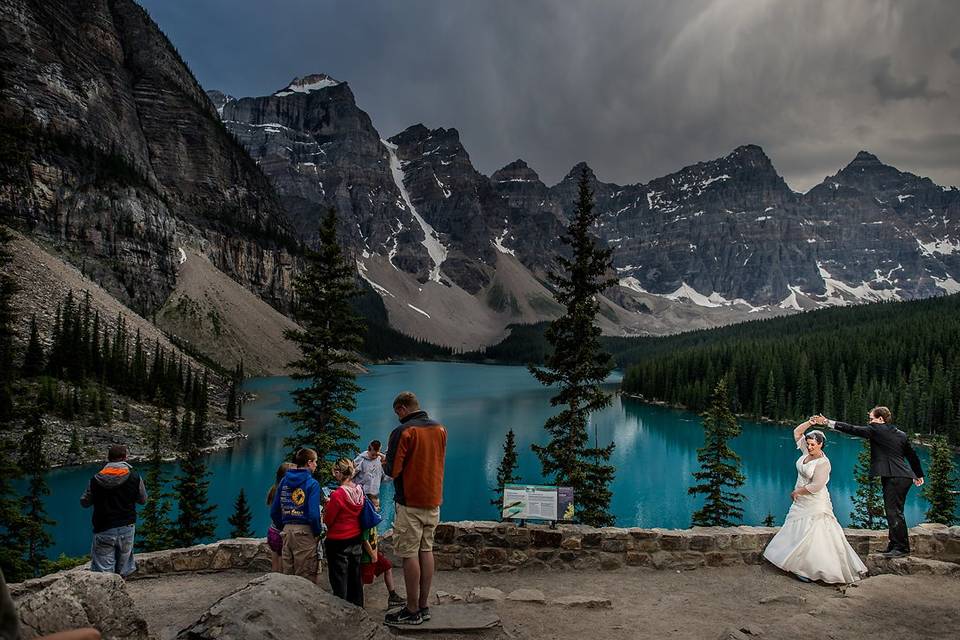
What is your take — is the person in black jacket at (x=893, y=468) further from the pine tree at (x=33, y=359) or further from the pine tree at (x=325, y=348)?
the pine tree at (x=33, y=359)

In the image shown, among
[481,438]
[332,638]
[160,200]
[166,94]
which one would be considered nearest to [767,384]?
[481,438]

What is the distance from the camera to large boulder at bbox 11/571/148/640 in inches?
188

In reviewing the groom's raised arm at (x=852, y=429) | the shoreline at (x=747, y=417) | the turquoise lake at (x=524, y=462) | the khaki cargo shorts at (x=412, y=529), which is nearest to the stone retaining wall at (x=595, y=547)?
the groom's raised arm at (x=852, y=429)

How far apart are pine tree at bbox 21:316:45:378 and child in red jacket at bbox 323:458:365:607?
64546mm

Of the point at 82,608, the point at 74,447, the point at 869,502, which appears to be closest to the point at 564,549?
the point at 82,608

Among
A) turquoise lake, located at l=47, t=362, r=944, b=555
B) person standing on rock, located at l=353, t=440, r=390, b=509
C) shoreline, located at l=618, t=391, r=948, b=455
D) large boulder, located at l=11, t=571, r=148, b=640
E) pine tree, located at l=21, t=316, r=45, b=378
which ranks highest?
pine tree, located at l=21, t=316, r=45, b=378

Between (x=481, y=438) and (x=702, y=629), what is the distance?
59.3 meters

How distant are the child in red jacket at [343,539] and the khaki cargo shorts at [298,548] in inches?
26.3

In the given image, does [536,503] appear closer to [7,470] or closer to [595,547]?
[595,547]

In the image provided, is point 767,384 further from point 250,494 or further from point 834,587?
point 834,587

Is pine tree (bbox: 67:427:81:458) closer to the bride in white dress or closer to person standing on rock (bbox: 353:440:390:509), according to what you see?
person standing on rock (bbox: 353:440:390:509)

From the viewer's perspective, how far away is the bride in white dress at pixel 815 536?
9.92 m

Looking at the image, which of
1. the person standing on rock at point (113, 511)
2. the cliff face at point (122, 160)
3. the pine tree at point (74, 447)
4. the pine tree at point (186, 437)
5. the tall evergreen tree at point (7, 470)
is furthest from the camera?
the cliff face at point (122, 160)

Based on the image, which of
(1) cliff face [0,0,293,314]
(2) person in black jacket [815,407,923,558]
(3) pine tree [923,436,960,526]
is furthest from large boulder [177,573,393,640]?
(1) cliff face [0,0,293,314]
